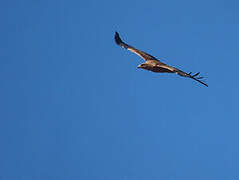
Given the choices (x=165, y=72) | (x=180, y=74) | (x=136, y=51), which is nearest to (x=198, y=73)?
(x=180, y=74)

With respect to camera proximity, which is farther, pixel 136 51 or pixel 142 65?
pixel 136 51

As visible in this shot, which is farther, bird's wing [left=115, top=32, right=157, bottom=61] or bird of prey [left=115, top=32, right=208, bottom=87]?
bird's wing [left=115, top=32, right=157, bottom=61]

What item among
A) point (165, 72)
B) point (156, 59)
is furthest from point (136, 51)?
point (165, 72)

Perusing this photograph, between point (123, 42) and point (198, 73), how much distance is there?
12.5m

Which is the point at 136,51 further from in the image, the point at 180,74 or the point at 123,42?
the point at 180,74

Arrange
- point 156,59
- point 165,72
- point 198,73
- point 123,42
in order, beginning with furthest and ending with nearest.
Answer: point 123,42 < point 156,59 < point 165,72 < point 198,73

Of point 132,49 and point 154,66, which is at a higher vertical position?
point 132,49

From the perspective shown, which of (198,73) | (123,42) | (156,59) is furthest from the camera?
(123,42)

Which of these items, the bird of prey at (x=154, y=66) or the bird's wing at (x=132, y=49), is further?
the bird's wing at (x=132, y=49)

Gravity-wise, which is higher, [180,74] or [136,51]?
[136,51]

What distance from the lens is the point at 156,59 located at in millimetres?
34969

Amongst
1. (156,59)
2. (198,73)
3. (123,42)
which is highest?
(123,42)

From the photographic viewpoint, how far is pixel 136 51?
3700 centimetres

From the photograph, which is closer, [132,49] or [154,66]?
[154,66]
